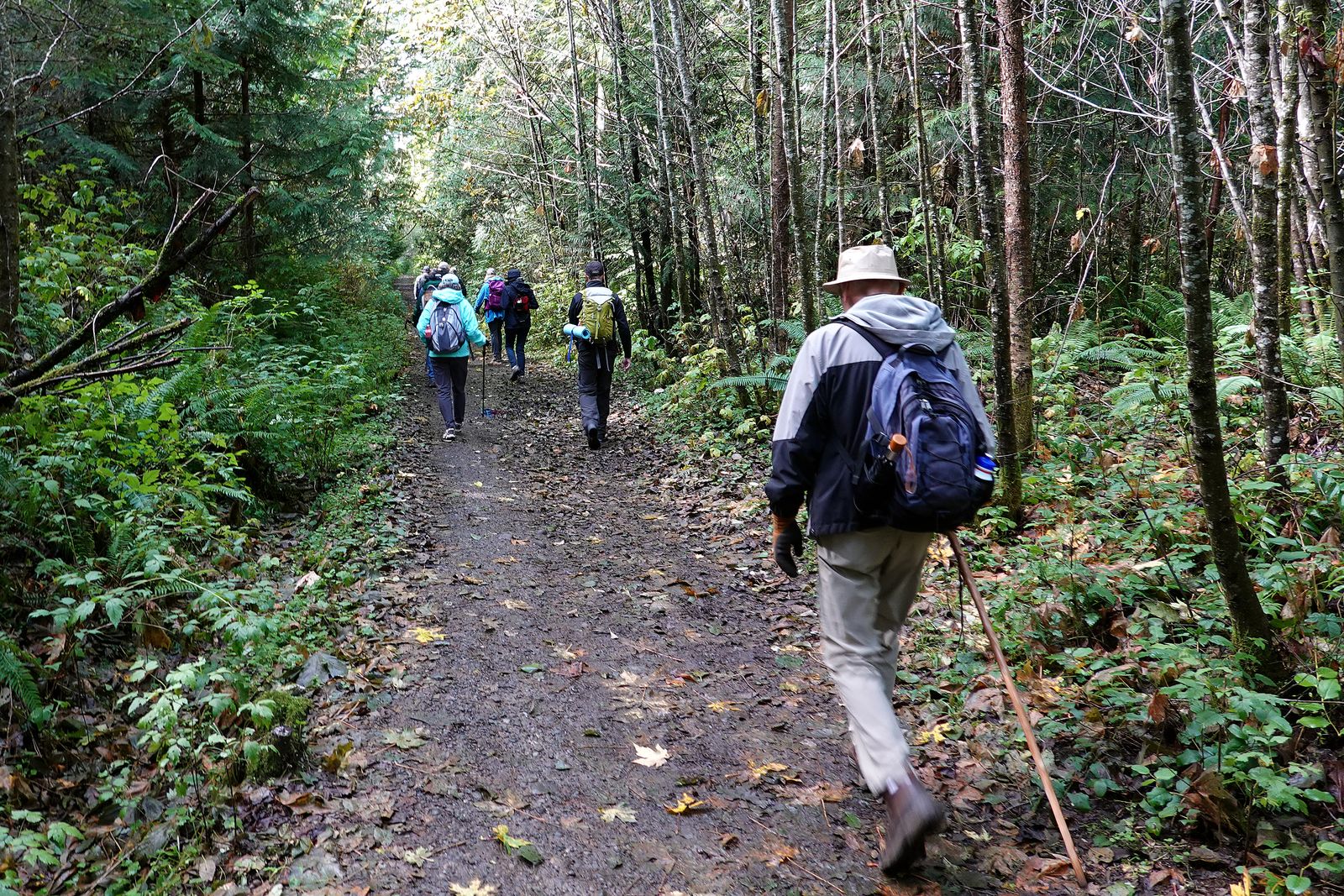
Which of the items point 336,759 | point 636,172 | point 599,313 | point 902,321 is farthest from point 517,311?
point 902,321

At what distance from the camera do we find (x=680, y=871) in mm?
3512

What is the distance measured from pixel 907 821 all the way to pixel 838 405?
1.70 meters

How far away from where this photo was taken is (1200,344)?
3768 mm

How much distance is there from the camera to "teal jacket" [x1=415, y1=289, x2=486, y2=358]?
1150cm

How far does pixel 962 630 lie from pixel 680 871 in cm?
260

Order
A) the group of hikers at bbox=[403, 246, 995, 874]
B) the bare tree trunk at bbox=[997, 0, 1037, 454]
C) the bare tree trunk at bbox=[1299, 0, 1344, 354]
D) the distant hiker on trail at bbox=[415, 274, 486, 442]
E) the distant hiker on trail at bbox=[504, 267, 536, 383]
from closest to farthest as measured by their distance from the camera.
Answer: the group of hikers at bbox=[403, 246, 995, 874]
the bare tree trunk at bbox=[1299, 0, 1344, 354]
the bare tree trunk at bbox=[997, 0, 1037, 454]
the distant hiker on trail at bbox=[415, 274, 486, 442]
the distant hiker on trail at bbox=[504, 267, 536, 383]

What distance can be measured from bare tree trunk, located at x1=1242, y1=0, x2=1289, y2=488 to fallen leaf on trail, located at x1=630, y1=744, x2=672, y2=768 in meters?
4.16

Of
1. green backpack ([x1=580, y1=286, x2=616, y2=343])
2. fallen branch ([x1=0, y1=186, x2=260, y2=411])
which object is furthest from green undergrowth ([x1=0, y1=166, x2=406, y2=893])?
green backpack ([x1=580, y1=286, x2=616, y2=343])

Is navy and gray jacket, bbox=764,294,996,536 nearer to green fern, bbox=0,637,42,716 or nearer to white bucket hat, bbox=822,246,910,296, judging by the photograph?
white bucket hat, bbox=822,246,910,296

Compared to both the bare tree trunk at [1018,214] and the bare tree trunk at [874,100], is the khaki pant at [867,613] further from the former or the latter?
the bare tree trunk at [874,100]

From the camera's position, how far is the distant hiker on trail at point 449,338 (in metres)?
11.4

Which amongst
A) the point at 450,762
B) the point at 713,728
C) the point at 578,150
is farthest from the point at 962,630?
the point at 578,150

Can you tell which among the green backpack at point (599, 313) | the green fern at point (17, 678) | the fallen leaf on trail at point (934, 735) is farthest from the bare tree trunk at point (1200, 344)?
the green backpack at point (599, 313)

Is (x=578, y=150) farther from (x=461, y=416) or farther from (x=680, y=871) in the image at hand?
(x=680, y=871)
